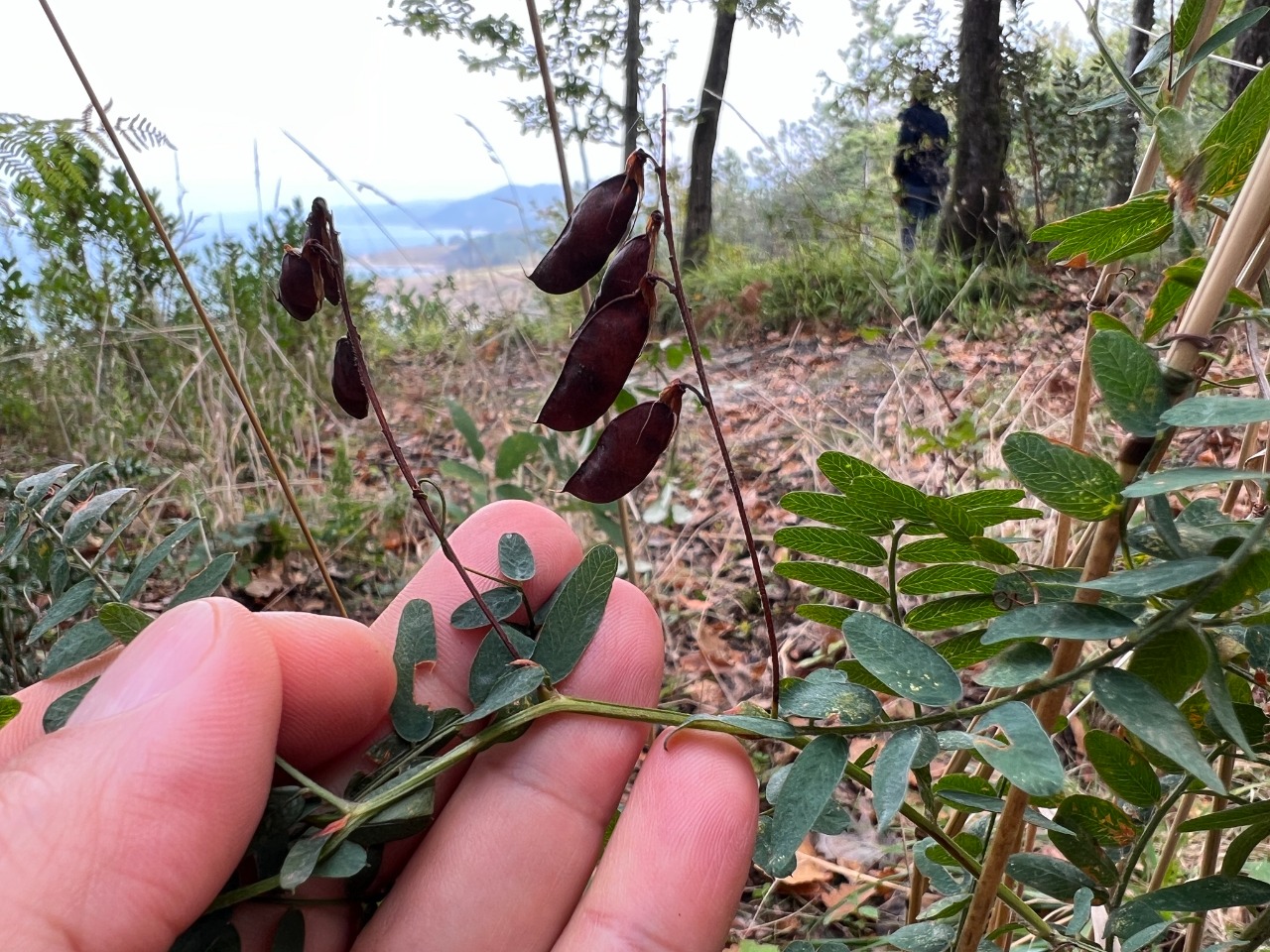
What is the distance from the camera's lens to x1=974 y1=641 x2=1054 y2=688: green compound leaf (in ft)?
1.19

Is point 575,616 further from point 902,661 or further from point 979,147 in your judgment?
point 979,147

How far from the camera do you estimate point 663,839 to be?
60 cm

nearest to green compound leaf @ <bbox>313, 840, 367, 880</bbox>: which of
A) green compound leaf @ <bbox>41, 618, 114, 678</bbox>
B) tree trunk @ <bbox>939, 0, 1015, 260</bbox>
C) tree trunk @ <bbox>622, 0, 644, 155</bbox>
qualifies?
green compound leaf @ <bbox>41, 618, 114, 678</bbox>

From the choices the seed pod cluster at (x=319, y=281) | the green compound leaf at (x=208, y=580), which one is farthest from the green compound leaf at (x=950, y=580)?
the green compound leaf at (x=208, y=580)

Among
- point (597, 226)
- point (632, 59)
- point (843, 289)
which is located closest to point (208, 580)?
point (597, 226)

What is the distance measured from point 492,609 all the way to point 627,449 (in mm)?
199

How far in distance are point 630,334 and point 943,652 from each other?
0.84 ft

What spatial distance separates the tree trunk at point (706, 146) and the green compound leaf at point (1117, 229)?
290 cm

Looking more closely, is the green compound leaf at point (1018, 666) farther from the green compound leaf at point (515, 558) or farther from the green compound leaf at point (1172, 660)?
the green compound leaf at point (515, 558)

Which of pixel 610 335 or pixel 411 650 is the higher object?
pixel 610 335

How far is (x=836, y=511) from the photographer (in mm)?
455

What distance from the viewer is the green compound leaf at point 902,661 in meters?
0.38

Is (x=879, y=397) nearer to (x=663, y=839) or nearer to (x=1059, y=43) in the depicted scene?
(x=1059, y=43)

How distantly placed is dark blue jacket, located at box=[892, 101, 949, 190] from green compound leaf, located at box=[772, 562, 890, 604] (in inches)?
134
